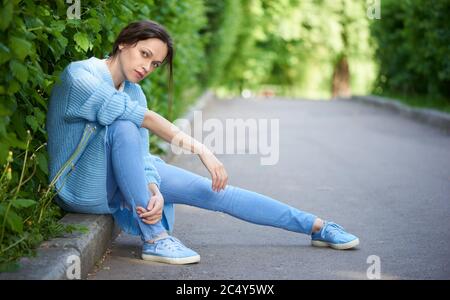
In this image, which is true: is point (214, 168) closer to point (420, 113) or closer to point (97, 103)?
point (97, 103)

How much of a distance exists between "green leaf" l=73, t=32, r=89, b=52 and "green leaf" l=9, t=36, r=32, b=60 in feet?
3.76

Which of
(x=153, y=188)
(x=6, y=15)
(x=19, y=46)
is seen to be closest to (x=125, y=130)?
(x=153, y=188)

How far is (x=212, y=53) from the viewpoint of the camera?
77.0ft

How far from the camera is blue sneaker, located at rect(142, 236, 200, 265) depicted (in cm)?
473

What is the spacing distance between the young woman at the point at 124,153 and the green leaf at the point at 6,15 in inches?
42.4

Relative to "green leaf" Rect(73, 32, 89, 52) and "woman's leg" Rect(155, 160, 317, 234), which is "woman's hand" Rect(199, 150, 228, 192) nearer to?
"woman's leg" Rect(155, 160, 317, 234)

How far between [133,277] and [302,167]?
16.0ft

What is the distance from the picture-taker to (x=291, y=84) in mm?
46844

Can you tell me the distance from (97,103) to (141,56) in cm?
40

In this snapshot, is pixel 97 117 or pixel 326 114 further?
pixel 326 114

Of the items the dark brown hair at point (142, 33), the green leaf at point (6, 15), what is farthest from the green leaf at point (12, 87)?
the dark brown hair at point (142, 33)

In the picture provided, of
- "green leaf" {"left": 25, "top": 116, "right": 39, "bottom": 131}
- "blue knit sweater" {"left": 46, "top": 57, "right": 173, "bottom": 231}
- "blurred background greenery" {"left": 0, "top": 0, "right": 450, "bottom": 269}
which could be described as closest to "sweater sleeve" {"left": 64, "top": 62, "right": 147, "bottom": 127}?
"blue knit sweater" {"left": 46, "top": 57, "right": 173, "bottom": 231}
